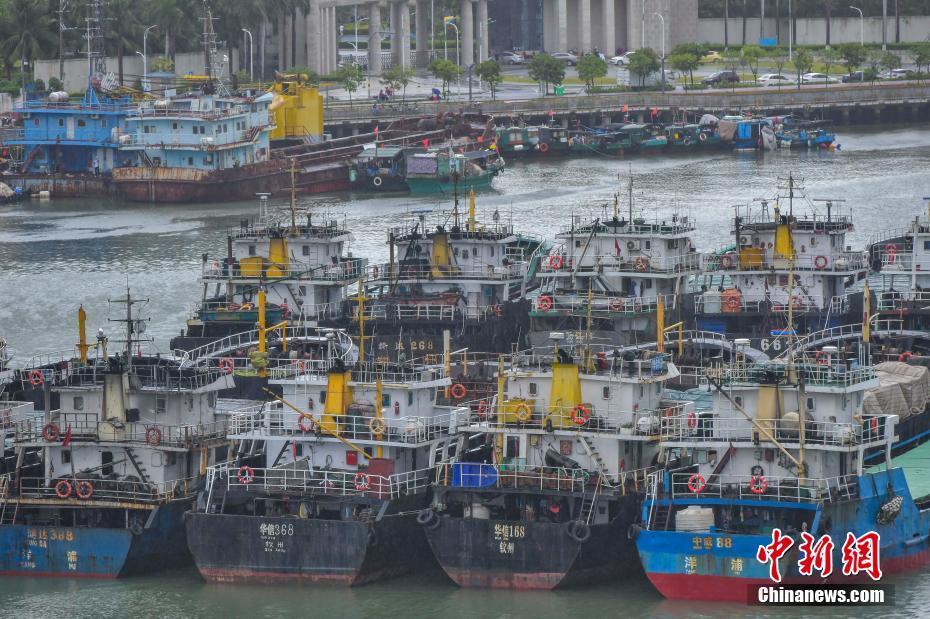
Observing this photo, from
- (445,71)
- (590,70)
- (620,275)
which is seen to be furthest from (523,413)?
(590,70)

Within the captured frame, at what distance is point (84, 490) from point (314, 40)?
11741 centimetres

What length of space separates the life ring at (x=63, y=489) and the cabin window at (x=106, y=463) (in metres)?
1.17

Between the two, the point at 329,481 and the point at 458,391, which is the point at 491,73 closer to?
the point at 458,391

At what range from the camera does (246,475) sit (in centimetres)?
5050

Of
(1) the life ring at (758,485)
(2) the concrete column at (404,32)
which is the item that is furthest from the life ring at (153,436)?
(2) the concrete column at (404,32)

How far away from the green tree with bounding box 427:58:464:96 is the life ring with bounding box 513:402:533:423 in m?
110

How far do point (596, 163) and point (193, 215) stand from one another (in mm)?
30977

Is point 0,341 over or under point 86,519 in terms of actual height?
over

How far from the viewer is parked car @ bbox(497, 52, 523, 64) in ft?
616

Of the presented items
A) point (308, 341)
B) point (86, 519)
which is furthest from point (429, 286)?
point (86, 519)

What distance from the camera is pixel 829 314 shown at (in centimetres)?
7075

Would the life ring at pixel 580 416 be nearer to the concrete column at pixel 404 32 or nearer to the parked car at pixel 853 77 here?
the parked car at pixel 853 77

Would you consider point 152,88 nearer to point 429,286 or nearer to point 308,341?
point 429,286

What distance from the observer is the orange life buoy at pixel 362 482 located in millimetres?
50062
